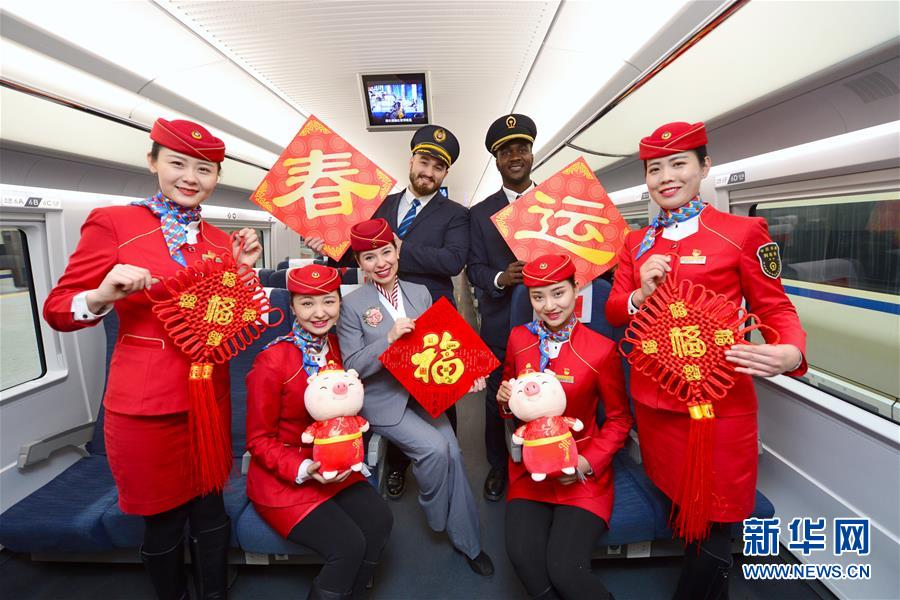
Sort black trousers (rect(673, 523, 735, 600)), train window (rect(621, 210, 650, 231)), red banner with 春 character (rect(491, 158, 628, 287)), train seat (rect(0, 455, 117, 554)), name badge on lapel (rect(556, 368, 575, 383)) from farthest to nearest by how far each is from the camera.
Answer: train window (rect(621, 210, 650, 231)), red banner with 春 character (rect(491, 158, 628, 287)), train seat (rect(0, 455, 117, 554)), name badge on lapel (rect(556, 368, 575, 383)), black trousers (rect(673, 523, 735, 600))

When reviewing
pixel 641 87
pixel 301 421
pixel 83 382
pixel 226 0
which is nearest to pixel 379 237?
pixel 301 421

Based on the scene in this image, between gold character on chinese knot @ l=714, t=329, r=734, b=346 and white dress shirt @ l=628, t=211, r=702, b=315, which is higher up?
white dress shirt @ l=628, t=211, r=702, b=315

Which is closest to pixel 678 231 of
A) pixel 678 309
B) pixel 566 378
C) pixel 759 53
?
pixel 678 309

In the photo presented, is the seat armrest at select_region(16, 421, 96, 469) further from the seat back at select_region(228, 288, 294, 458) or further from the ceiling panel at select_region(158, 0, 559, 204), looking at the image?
the ceiling panel at select_region(158, 0, 559, 204)

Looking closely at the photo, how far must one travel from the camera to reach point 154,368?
1.70 meters

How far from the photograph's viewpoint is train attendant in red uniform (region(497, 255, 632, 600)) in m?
1.83

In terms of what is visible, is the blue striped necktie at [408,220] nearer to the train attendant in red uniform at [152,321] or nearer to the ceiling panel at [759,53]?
the train attendant in red uniform at [152,321]

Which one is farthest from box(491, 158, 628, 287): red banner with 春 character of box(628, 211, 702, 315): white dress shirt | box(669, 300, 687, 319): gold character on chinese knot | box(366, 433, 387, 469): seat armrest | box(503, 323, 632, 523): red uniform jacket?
box(366, 433, 387, 469): seat armrest

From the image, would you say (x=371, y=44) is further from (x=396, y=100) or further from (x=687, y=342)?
(x=687, y=342)

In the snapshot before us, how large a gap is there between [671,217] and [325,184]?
1.88 m

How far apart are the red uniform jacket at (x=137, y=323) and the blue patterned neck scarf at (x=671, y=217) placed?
198cm

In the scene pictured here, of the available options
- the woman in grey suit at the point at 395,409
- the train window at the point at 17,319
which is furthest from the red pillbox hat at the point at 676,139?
the train window at the point at 17,319

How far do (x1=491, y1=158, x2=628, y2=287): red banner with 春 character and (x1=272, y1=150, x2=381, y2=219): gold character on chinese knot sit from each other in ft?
2.89

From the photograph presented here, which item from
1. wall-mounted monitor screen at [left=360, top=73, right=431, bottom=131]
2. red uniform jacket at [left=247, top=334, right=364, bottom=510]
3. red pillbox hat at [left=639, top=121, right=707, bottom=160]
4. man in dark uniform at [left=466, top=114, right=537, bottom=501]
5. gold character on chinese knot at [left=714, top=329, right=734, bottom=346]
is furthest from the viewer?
wall-mounted monitor screen at [left=360, top=73, right=431, bottom=131]
